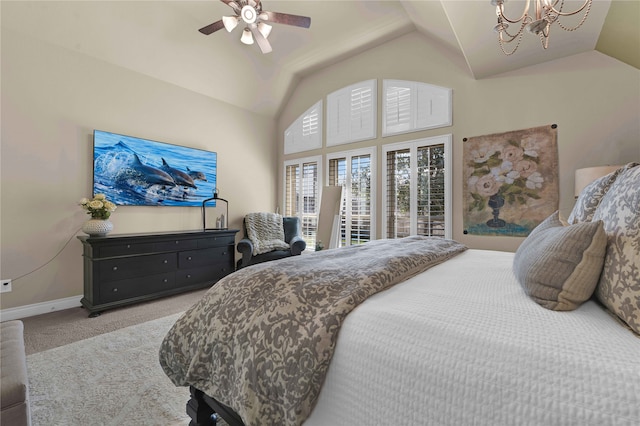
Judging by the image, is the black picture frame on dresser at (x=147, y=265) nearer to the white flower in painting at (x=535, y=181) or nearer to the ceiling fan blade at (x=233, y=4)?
the ceiling fan blade at (x=233, y=4)

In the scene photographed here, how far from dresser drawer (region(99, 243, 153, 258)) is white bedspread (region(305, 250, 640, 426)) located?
300 cm

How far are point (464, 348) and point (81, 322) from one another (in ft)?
11.1

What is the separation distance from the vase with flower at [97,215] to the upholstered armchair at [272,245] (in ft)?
5.13

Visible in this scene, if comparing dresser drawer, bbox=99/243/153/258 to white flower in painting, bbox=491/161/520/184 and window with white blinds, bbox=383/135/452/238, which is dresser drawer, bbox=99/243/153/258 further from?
white flower in painting, bbox=491/161/520/184

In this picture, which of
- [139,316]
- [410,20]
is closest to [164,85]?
[139,316]

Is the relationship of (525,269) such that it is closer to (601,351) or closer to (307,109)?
(601,351)

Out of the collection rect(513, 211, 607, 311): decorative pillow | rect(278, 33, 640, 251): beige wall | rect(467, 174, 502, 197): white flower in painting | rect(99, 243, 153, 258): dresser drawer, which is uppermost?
rect(278, 33, 640, 251): beige wall

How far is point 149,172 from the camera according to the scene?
3.66 meters

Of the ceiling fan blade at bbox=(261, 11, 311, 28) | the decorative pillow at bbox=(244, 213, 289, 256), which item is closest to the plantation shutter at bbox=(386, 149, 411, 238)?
the decorative pillow at bbox=(244, 213, 289, 256)

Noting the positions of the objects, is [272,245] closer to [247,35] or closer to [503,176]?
[247,35]

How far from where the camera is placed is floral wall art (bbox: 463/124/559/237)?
2.99 m

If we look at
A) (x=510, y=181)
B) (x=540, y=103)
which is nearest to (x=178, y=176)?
(x=510, y=181)

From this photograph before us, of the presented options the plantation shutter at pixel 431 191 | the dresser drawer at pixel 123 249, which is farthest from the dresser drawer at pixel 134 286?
the plantation shutter at pixel 431 191

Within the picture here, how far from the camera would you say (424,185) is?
376 centimetres
